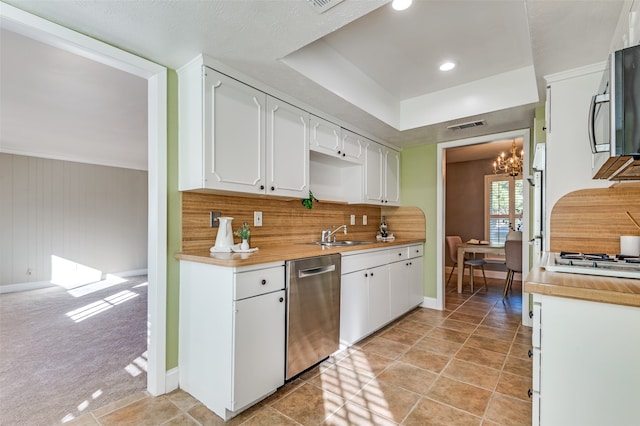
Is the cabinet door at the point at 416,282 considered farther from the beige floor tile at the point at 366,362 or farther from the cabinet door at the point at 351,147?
the cabinet door at the point at 351,147

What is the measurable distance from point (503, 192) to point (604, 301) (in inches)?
224

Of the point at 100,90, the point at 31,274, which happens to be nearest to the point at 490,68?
the point at 100,90

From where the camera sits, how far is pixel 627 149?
98 centimetres

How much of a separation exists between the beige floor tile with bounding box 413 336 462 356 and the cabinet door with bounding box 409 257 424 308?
789 millimetres

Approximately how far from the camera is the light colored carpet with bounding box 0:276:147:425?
1.88 m

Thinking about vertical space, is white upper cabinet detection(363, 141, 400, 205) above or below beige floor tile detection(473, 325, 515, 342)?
above

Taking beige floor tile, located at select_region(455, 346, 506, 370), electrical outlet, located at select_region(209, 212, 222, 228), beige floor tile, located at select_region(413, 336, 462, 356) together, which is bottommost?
beige floor tile, located at select_region(413, 336, 462, 356)

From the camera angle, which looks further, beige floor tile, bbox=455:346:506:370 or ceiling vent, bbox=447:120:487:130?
ceiling vent, bbox=447:120:487:130

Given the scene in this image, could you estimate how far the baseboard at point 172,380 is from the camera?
2.00m

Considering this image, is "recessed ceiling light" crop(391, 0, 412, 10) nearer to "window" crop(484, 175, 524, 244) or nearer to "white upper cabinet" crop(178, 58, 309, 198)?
"white upper cabinet" crop(178, 58, 309, 198)

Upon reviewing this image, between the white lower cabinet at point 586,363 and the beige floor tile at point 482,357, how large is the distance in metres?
1.36

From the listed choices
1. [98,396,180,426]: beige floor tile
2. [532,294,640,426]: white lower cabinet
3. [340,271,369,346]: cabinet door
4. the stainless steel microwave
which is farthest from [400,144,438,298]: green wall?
[98,396,180,426]: beige floor tile

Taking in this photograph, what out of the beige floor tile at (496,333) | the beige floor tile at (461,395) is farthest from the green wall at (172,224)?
the beige floor tile at (496,333)

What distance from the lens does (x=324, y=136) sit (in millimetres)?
2875
